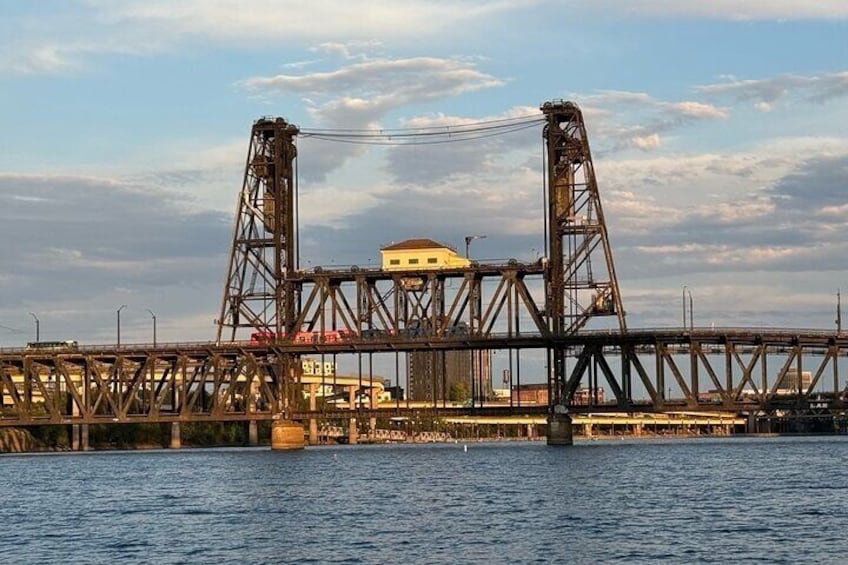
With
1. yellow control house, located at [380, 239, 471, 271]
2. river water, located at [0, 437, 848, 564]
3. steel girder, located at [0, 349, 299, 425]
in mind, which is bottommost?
river water, located at [0, 437, 848, 564]

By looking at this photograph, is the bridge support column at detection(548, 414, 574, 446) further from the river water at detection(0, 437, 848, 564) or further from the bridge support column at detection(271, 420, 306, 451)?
the bridge support column at detection(271, 420, 306, 451)

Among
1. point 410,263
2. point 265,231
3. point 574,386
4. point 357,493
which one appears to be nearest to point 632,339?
point 574,386

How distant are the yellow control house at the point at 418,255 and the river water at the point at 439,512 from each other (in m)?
32.2

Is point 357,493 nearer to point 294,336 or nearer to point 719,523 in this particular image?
point 719,523

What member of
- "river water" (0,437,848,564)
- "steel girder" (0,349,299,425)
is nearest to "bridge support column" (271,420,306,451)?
"steel girder" (0,349,299,425)

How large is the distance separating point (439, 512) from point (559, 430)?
79398 millimetres

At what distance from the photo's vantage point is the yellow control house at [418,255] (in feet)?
543

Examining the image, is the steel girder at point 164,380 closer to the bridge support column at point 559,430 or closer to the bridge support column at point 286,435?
the bridge support column at point 286,435

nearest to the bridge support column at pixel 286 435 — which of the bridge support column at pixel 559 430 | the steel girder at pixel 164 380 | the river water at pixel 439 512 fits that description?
the steel girder at pixel 164 380

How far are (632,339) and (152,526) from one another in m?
81.8

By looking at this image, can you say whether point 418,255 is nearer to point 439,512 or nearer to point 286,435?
point 286,435

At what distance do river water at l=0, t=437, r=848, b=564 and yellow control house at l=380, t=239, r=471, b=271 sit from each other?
32.2 meters

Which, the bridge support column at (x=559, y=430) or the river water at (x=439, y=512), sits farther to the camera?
the bridge support column at (x=559, y=430)

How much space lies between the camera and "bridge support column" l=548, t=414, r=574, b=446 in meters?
158
